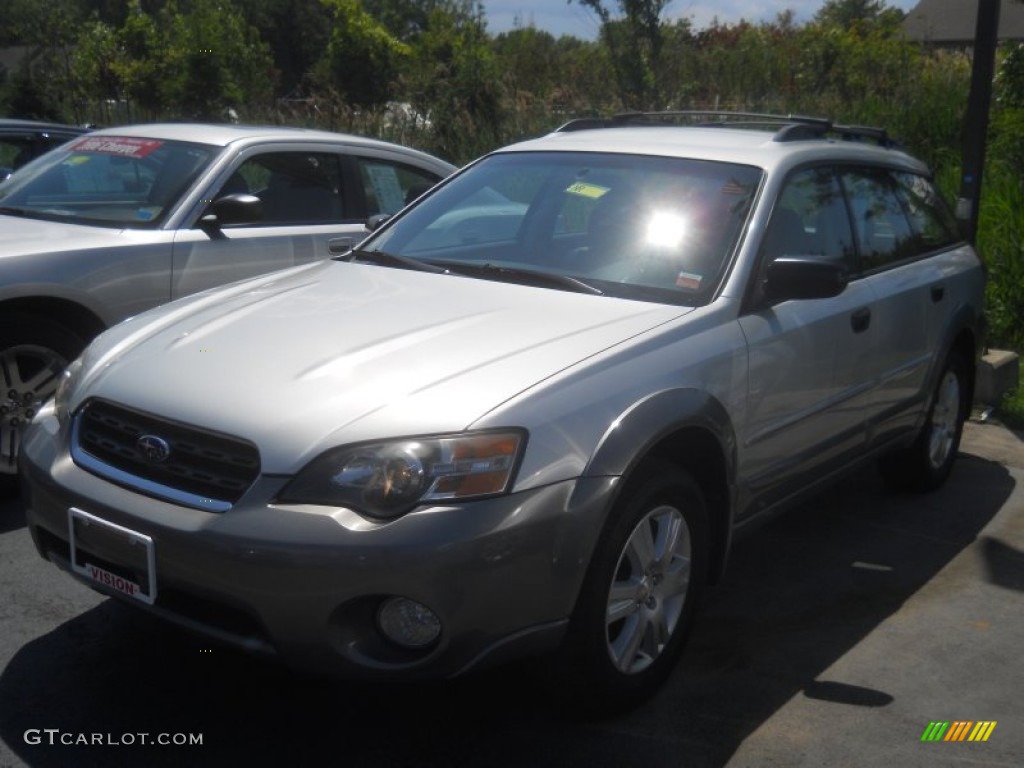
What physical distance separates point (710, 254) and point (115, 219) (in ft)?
10.3

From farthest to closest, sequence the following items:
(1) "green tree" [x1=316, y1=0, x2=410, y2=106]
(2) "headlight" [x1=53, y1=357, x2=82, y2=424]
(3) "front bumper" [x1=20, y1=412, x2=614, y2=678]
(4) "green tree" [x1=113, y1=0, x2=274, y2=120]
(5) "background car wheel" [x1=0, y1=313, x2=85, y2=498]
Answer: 1. (1) "green tree" [x1=316, y1=0, x2=410, y2=106]
2. (4) "green tree" [x1=113, y1=0, x2=274, y2=120]
3. (5) "background car wheel" [x1=0, y1=313, x2=85, y2=498]
4. (2) "headlight" [x1=53, y1=357, x2=82, y2=424]
5. (3) "front bumper" [x1=20, y1=412, x2=614, y2=678]

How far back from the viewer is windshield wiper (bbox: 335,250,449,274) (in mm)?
4555

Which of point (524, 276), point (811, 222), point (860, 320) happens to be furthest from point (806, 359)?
point (524, 276)

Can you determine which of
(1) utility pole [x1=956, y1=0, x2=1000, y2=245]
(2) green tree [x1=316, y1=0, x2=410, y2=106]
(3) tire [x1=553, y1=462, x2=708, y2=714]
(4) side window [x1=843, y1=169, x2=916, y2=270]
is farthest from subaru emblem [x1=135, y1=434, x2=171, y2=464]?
(2) green tree [x1=316, y1=0, x2=410, y2=106]

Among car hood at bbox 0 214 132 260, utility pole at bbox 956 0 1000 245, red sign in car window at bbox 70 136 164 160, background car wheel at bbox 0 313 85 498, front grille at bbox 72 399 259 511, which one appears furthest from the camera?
utility pole at bbox 956 0 1000 245

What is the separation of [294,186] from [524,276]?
2717mm

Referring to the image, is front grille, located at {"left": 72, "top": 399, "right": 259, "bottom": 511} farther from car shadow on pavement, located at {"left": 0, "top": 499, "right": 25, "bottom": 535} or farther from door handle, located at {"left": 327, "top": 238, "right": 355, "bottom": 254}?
door handle, located at {"left": 327, "top": 238, "right": 355, "bottom": 254}

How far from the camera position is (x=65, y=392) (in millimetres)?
3832

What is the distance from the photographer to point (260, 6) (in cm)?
5859

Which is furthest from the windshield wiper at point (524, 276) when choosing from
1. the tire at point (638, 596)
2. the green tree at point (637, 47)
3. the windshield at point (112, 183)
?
the green tree at point (637, 47)

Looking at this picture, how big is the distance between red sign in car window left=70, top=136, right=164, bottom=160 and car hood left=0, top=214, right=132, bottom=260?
0.60 meters

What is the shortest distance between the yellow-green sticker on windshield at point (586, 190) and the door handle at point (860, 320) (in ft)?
3.51

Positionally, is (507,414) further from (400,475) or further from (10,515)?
(10,515)

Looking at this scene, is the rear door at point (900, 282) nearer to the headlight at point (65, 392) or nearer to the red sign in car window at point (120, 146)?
the headlight at point (65, 392)
